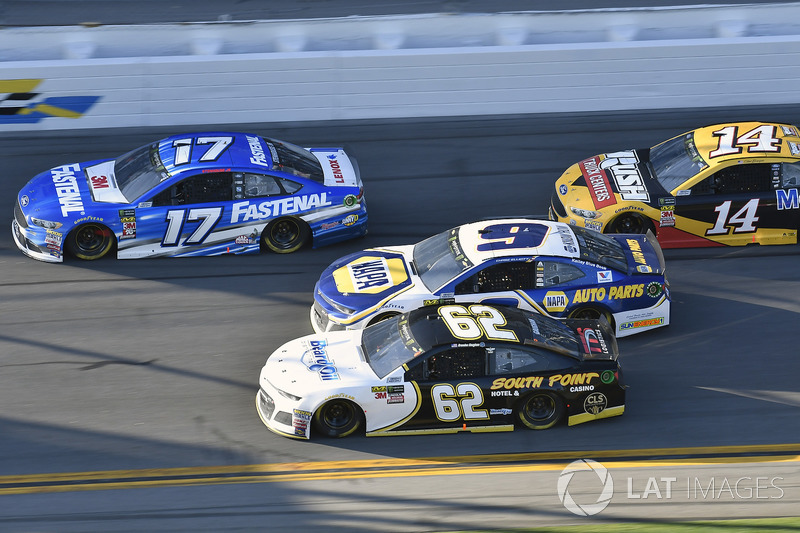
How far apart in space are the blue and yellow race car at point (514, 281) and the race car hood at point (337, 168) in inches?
86.4

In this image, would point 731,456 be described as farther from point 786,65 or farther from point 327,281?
point 786,65

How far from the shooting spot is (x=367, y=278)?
431 inches

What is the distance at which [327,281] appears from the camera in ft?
36.6

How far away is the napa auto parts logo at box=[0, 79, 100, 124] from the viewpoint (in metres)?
16.2

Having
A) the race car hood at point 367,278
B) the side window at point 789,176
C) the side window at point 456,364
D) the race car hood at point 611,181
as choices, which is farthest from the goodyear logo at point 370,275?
the side window at point 789,176

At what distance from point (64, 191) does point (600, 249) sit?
6.88 metres

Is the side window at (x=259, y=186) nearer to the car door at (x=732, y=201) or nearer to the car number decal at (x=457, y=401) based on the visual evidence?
the car number decal at (x=457, y=401)

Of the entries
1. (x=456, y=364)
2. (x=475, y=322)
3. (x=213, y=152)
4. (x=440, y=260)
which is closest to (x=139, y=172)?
(x=213, y=152)

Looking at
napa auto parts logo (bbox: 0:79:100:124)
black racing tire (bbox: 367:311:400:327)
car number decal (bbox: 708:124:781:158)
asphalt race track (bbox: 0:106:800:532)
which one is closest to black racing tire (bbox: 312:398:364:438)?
asphalt race track (bbox: 0:106:800:532)

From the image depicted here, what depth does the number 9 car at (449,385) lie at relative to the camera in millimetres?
9195

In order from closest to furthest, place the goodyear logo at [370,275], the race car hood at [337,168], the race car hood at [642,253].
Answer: the goodyear logo at [370,275] < the race car hood at [642,253] < the race car hood at [337,168]

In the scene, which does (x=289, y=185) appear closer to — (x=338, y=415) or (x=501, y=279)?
(x=501, y=279)

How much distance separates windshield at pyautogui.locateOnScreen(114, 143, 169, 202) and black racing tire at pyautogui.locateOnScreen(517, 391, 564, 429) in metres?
5.79

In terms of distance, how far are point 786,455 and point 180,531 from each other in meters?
5.45
